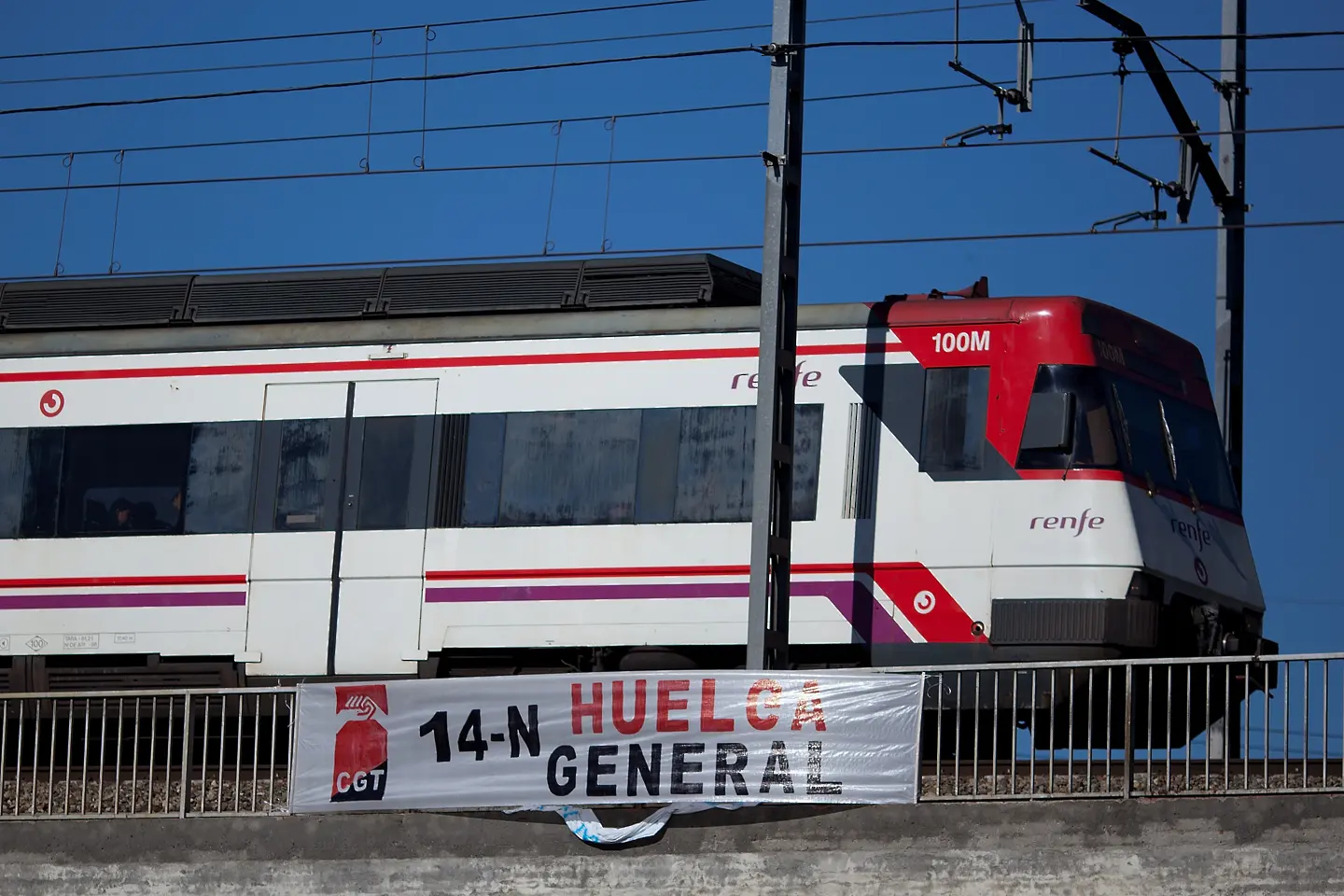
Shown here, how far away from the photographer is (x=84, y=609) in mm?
18594

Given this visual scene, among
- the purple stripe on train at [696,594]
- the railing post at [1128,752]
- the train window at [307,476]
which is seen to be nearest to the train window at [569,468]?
the purple stripe on train at [696,594]

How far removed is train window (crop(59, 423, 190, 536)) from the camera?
18.5 m

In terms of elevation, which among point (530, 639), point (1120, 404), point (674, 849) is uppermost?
point (1120, 404)

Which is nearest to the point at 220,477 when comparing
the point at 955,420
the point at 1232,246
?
the point at 955,420

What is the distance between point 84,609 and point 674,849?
696 cm

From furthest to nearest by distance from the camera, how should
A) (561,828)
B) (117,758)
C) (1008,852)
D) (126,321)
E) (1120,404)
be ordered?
(126,321)
(1120,404)
(117,758)
(561,828)
(1008,852)

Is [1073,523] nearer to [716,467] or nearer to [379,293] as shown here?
[716,467]

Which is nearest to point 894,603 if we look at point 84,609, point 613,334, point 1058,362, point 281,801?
point 1058,362

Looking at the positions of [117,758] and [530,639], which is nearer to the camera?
[117,758]

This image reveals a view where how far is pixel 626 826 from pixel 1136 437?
5.34 metres

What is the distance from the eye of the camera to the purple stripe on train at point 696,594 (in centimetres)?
1648

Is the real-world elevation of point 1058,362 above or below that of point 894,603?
above

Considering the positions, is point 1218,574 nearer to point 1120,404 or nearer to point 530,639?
point 1120,404

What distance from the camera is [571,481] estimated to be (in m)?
17.5
